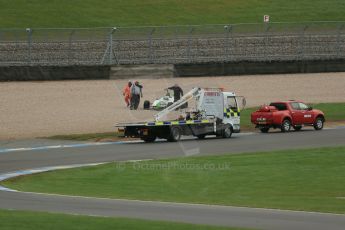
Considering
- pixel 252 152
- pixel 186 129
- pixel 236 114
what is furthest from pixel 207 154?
pixel 236 114

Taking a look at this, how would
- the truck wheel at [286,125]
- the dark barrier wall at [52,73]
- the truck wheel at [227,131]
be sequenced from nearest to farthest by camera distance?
1. the truck wheel at [227,131]
2. the truck wheel at [286,125]
3. the dark barrier wall at [52,73]

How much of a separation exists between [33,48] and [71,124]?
10.3 meters

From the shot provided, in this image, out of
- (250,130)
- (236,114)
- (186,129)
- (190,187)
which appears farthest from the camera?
(250,130)

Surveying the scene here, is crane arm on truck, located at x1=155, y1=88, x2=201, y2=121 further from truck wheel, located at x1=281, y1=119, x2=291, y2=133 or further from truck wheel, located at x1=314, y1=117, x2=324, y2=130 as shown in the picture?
truck wheel, located at x1=314, y1=117, x2=324, y2=130

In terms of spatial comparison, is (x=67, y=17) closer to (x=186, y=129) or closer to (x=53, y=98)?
(x=53, y=98)

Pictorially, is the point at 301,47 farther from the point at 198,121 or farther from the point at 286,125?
the point at 198,121

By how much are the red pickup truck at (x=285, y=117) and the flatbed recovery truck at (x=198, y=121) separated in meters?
1.89

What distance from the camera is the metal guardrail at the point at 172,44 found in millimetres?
48969

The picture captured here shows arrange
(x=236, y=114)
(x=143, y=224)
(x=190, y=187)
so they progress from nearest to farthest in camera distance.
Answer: (x=143, y=224), (x=190, y=187), (x=236, y=114)

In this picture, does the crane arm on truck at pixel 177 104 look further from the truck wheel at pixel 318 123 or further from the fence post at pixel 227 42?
the fence post at pixel 227 42

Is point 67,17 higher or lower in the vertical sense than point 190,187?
→ higher

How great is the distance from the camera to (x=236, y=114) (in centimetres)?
3747

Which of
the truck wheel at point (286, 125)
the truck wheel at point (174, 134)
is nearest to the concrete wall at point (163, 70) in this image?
the truck wheel at point (286, 125)

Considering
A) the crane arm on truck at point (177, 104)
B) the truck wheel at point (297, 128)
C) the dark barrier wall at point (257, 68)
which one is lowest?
the truck wheel at point (297, 128)
